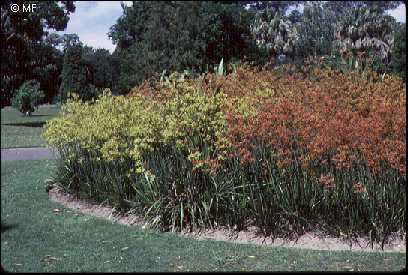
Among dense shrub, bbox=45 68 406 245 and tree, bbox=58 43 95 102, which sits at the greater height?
tree, bbox=58 43 95 102

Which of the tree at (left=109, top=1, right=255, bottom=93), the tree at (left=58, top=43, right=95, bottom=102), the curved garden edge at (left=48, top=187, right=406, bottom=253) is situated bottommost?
the curved garden edge at (left=48, top=187, right=406, bottom=253)

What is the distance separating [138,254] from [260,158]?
2217 millimetres

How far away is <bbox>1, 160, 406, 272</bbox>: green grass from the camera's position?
596 cm

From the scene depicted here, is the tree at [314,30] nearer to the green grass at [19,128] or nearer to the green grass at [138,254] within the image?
the green grass at [19,128]

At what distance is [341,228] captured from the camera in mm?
7094

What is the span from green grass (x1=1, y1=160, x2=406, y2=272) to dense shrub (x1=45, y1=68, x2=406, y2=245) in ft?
1.91

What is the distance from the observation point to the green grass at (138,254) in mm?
5965

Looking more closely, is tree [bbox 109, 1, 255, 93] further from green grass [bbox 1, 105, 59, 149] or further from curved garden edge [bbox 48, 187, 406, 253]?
curved garden edge [bbox 48, 187, 406, 253]

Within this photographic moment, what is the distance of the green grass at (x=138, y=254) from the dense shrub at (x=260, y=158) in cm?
58

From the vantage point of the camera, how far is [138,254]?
21.5 ft

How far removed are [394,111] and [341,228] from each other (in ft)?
5.52

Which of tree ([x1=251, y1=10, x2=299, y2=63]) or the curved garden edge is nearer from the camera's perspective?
the curved garden edge

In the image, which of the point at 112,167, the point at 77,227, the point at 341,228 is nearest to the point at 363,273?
the point at 341,228

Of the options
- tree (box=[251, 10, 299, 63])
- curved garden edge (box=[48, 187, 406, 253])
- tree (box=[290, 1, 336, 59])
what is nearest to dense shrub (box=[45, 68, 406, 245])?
curved garden edge (box=[48, 187, 406, 253])
